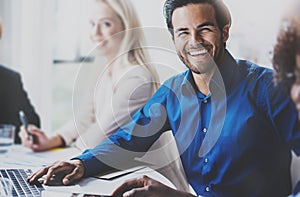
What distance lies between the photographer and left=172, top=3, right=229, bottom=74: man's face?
139cm

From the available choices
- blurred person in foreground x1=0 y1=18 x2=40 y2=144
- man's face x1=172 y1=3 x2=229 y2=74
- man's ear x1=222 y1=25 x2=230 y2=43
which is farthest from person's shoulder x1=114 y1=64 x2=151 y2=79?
blurred person in foreground x1=0 y1=18 x2=40 y2=144

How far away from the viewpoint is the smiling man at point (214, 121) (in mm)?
1345

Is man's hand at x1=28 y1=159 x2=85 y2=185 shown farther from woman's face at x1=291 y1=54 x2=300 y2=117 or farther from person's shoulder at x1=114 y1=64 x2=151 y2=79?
woman's face at x1=291 y1=54 x2=300 y2=117

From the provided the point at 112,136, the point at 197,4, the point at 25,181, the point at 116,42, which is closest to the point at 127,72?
the point at 116,42

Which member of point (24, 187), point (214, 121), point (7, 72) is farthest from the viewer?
point (7, 72)

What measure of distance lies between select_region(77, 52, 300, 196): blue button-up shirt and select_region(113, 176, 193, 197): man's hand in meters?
0.08

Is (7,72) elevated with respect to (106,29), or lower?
lower

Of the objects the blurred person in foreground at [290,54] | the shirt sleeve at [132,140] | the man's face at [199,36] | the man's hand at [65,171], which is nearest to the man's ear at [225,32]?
the man's face at [199,36]

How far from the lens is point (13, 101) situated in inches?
69.6

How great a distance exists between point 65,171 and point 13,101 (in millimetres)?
404

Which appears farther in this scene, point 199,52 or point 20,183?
point 20,183

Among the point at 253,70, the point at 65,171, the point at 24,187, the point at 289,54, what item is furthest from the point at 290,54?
the point at 24,187

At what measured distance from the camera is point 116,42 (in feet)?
5.18

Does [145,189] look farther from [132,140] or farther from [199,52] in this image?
[199,52]
